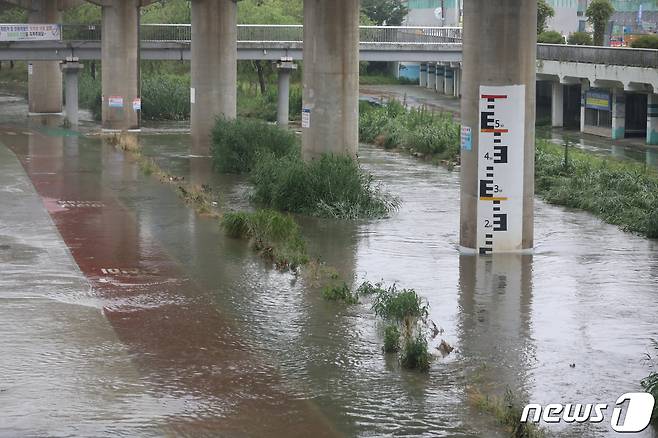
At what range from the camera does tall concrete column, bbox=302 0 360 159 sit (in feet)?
108

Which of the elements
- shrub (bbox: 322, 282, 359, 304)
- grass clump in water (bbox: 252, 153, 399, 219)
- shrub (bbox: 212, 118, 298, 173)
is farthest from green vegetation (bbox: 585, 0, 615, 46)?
shrub (bbox: 322, 282, 359, 304)

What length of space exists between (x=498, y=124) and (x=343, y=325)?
6918 mm

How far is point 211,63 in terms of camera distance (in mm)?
45219

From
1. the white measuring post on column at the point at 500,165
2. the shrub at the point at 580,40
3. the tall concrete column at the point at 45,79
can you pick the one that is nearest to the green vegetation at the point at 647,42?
the shrub at the point at 580,40

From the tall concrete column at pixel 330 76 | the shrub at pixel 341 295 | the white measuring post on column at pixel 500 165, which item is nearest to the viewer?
the shrub at pixel 341 295

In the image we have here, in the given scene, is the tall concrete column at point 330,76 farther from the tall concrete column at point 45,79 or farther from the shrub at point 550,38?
the shrub at point 550,38

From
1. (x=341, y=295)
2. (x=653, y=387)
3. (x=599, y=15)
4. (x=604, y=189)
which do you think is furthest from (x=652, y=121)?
(x=653, y=387)

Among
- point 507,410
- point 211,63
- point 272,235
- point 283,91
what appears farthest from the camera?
point 283,91

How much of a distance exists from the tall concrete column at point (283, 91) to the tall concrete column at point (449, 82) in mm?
27733

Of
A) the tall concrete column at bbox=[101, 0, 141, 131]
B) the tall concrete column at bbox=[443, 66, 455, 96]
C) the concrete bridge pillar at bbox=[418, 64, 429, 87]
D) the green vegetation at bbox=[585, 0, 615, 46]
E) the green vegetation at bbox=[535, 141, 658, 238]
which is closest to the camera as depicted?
the green vegetation at bbox=[535, 141, 658, 238]

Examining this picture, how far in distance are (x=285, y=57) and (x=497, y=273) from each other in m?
35.9

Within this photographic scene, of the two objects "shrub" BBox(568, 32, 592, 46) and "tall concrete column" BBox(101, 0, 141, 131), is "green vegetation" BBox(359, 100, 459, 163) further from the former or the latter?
"shrub" BBox(568, 32, 592, 46)

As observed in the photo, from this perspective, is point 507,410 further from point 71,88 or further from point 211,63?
point 71,88

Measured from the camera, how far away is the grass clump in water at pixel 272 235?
24391 mm
